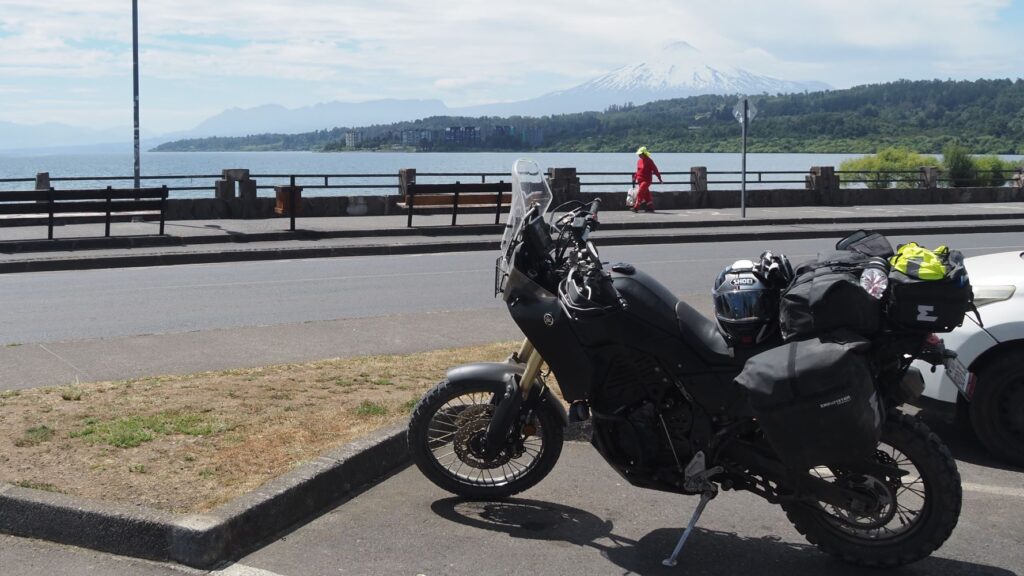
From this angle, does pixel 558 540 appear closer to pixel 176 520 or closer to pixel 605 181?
pixel 176 520

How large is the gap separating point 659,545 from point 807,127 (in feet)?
237

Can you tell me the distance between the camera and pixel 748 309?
4582 mm

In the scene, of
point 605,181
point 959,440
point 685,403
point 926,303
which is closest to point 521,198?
point 685,403

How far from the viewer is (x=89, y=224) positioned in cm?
2283

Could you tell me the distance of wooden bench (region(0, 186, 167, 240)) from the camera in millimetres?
18859

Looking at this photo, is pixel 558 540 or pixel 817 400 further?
pixel 558 540

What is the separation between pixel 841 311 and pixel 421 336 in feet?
19.8

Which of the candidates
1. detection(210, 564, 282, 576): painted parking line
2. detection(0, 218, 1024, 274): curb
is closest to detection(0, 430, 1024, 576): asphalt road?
detection(210, 564, 282, 576): painted parking line

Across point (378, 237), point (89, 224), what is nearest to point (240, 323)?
point (378, 237)

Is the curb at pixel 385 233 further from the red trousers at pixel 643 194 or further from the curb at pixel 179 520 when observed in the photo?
the curb at pixel 179 520

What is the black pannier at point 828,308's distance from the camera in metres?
4.36

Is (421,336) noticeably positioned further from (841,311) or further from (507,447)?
(841,311)

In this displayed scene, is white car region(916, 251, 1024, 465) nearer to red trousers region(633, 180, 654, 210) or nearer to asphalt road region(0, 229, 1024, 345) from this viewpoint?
asphalt road region(0, 229, 1024, 345)

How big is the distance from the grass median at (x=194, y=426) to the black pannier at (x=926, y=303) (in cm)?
294
